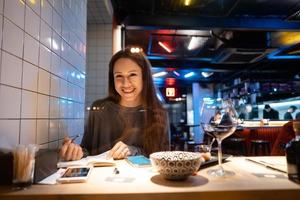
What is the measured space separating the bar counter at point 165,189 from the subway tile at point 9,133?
0.24 metres

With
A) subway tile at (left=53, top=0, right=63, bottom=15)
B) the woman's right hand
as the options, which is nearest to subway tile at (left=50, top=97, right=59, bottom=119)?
the woman's right hand

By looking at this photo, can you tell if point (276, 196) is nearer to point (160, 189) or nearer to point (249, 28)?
point (160, 189)

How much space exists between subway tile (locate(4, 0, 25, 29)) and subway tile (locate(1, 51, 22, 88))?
15 centimetres

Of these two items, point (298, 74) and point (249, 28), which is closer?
point (249, 28)

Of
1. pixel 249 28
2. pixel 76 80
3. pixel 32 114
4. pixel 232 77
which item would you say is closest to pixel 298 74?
pixel 232 77

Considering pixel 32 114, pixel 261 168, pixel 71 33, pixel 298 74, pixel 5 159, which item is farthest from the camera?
pixel 298 74

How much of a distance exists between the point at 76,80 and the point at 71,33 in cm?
36

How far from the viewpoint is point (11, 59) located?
0.92m

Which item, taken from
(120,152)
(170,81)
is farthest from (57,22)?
(170,81)

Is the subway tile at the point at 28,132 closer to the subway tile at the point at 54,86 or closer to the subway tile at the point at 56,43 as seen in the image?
the subway tile at the point at 54,86

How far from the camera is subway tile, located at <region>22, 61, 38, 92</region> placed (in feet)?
3.34

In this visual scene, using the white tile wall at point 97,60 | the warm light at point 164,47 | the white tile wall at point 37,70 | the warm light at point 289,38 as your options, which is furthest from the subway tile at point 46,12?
the warm light at point 289,38

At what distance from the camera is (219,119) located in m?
0.87

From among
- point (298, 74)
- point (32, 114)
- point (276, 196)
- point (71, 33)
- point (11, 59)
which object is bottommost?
point (276, 196)
